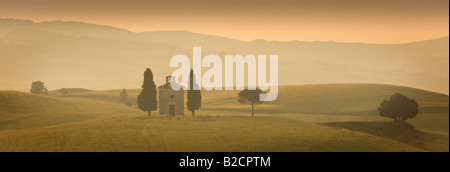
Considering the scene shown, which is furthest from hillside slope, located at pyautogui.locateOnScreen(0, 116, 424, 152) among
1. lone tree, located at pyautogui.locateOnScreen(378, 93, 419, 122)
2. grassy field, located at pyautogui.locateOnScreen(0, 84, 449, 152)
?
lone tree, located at pyautogui.locateOnScreen(378, 93, 419, 122)

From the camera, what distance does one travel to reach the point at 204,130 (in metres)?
63.2

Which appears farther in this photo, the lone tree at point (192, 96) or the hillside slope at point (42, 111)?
the hillside slope at point (42, 111)

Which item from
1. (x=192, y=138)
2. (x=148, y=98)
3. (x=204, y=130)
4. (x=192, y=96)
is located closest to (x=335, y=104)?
(x=192, y=96)

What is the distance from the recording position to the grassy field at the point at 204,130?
5388 cm

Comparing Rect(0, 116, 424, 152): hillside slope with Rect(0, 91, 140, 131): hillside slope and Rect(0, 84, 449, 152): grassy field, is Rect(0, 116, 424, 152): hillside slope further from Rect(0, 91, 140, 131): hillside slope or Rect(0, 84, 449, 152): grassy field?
Rect(0, 91, 140, 131): hillside slope

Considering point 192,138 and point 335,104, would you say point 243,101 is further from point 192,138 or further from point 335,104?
point 335,104

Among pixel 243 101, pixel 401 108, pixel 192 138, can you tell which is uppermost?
pixel 243 101

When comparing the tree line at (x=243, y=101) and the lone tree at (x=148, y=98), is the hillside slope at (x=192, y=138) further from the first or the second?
the tree line at (x=243, y=101)

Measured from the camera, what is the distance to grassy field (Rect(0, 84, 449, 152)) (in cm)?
5388

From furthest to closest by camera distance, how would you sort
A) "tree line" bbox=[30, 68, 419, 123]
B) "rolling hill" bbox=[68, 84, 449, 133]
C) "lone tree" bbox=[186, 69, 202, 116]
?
"rolling hill" bbox=[68, 84, 449, 133] → "lone tree" bbox=[186, 69, 202, 116] → "tree line" bbox=[30, 68, 419, 123]

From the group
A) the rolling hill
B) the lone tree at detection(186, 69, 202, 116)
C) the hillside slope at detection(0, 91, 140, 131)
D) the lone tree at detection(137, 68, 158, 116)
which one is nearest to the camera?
the lone tree at detection(137, 68, 158, 116)

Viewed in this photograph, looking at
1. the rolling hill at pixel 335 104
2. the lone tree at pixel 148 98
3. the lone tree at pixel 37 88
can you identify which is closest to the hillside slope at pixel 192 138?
the lone tree at pixel 148 98

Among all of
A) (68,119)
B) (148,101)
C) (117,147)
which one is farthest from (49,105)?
(117,147)
